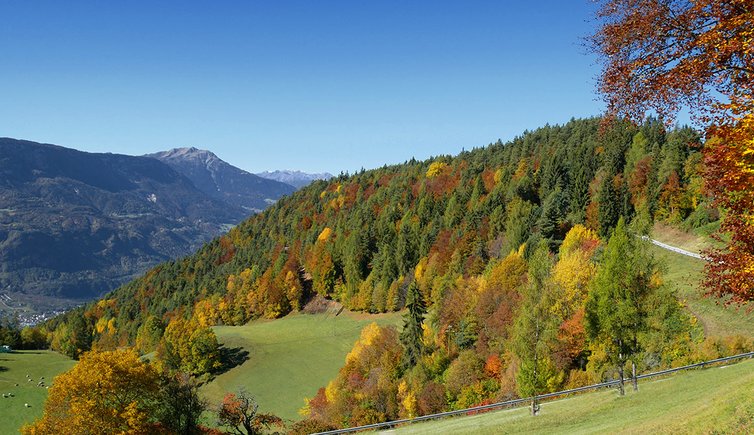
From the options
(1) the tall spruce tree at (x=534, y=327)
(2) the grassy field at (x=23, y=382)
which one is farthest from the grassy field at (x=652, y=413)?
(2) the grassy field at (x=23, y=382)

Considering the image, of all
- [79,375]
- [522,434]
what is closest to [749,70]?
[522,434]

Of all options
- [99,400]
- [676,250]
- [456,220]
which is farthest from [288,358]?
[676,250]

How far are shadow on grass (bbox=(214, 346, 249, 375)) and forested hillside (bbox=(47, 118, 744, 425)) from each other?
118 inches

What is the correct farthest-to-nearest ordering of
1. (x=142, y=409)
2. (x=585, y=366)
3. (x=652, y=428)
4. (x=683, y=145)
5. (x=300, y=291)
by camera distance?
1. (x=300, y=291)
2. (x=683, y=145)
3. (x=585, y=366)
4. (x=142, y=409)
5. (x=652, y=428)

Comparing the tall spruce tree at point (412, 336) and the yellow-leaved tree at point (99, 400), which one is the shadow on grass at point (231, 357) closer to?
the tall spruce tree at point (412, 336)

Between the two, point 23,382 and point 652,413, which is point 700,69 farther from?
point 23,382

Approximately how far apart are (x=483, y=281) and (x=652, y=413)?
68.4 meters

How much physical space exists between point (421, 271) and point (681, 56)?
119 metres

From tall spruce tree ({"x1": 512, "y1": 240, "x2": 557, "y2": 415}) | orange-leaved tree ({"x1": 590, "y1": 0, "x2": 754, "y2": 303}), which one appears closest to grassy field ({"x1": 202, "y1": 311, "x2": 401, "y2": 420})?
tall spruce tree ({"x1": 512, "y1": 240, "x2": 557, "y2": 415})

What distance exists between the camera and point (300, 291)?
147 m

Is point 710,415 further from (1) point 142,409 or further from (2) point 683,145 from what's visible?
(2) point 683,145

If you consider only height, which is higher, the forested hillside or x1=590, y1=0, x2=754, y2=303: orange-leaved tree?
x1=590, y1=0, x2=754, y2=303: orange-leaved tree

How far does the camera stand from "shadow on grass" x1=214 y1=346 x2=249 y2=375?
94.7 meters

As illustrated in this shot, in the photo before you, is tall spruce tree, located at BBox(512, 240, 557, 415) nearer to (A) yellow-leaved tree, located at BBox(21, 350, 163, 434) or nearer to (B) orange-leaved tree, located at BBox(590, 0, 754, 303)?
(B) orange-leaved tree, located at BBox(590, 0, 754, 303)
